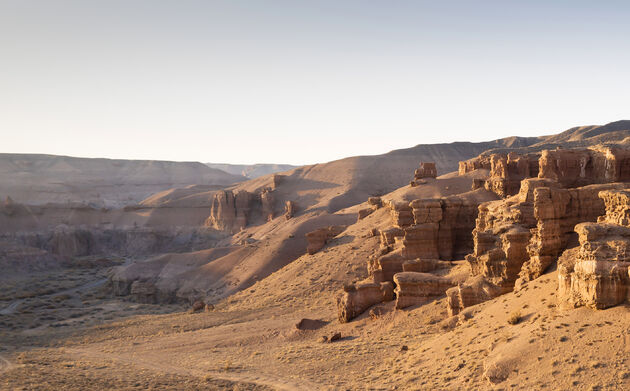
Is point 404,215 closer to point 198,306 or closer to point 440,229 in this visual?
point 440,229

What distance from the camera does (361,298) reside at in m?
27.3

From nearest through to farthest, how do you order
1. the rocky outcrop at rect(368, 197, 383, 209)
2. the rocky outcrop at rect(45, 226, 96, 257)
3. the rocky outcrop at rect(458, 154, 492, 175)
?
the rocky outcrop at rect(368, 197, 383, 209)
the rocky outcrop at rect(458, 154, 492, 175)
the rocky outcrop at rect(45, 226, 96, 257)

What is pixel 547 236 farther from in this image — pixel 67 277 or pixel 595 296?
pixel 67 277

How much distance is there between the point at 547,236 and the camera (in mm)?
20516

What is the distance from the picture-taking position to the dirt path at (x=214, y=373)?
754 inches

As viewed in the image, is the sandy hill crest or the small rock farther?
the sandy hill crest

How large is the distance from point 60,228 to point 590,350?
91433 millimetres

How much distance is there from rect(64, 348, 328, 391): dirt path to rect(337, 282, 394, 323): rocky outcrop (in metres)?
7.10

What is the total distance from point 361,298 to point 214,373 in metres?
8.73

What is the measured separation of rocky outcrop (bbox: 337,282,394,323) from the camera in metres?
27.0

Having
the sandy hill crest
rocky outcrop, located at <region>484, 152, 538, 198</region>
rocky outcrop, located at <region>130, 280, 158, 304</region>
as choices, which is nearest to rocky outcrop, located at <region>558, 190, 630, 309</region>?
rocky outcrop, located at <region>484, 152, 538, 198</region>

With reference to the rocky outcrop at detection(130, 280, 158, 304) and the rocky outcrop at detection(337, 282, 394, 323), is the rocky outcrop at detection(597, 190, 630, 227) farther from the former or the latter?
the rocky outcrop at detection(130, 280, 158, 304)

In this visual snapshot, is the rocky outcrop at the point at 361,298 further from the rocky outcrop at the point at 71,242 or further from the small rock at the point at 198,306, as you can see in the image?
the rocky outcrop at the point at 71,242

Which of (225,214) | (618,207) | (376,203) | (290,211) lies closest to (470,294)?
(618,207)
